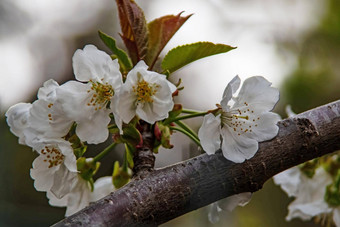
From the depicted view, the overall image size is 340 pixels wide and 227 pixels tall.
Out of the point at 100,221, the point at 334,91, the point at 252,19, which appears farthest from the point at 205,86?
the point at 100,221

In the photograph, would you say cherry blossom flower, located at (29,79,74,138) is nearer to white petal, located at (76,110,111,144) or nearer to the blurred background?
white petal, located at (76,110,111,144)

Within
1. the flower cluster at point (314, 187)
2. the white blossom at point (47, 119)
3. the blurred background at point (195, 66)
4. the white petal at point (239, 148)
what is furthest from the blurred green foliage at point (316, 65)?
the white blossom at point (47, 119)

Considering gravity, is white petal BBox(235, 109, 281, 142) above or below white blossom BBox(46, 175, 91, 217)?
above

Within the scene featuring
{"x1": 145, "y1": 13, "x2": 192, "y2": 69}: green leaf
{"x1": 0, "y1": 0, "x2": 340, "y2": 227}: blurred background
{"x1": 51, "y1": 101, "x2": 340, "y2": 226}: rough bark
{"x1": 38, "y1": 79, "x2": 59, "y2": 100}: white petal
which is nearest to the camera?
{"x1": 51, "y1": 101, "x2": 340, "y2": 226}: rough bark

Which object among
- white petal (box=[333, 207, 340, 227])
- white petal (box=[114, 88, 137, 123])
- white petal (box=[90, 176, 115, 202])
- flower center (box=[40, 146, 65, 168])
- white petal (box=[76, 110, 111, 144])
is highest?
white petal (box=[114, 88, 137, 123])

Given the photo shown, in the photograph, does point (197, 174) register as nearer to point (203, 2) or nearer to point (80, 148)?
point (80, 148)

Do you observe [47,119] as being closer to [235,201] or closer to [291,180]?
[235,201]

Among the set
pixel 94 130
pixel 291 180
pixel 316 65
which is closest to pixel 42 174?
pixel 94 130

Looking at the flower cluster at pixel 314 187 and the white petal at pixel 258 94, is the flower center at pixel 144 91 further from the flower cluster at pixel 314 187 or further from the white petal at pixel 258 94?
the flower cluster at pixel 314 187

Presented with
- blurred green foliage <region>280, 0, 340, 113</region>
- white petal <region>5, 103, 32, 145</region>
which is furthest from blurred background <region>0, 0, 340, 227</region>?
white petal <region>5, 103, 32, 145</region>
